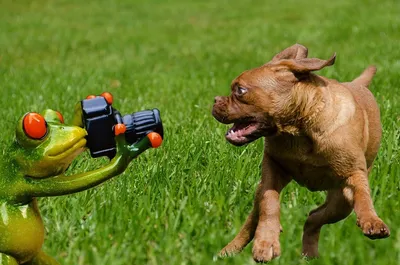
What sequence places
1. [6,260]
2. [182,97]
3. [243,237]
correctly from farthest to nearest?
[182,97], [243,237], [6,260]

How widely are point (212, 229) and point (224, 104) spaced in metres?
0.59

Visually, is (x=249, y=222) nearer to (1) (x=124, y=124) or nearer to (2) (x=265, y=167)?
(2) (x=265, y=167)

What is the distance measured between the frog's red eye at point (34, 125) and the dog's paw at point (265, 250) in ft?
3.28

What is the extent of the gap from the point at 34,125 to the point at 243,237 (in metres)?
1.12

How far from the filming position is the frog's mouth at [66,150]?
2.80 metres

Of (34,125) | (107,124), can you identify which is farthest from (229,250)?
(34,125)

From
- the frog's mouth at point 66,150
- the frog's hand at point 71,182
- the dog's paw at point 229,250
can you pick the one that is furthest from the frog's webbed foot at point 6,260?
the dog's paw at point 229,250

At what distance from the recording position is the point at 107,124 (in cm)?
291

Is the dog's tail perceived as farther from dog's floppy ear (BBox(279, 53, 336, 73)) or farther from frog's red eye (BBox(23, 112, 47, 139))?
frog's red eye (BBox(23, 112, 47, 139))

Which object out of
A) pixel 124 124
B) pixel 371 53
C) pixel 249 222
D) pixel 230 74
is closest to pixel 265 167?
pixel 249 222

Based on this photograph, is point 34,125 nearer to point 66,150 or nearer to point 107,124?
point 66,150

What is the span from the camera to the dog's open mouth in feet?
10.9

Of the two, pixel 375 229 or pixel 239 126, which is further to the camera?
pixel 239 126

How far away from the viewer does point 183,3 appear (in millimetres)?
18797
